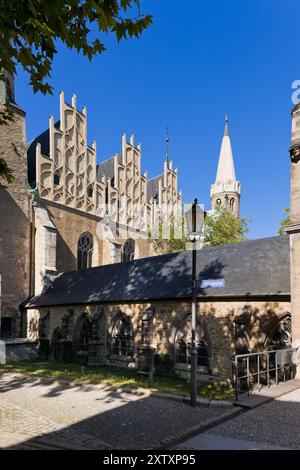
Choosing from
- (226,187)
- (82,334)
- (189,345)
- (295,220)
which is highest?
(226,187)

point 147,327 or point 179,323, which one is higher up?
point 179,323

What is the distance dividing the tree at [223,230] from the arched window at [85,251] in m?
12.8

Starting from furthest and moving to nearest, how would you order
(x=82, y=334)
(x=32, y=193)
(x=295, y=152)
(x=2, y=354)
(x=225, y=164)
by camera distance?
(x=225, y=164) < (x=32, y=193) < (x=82, y=334) < (x=2, y=354) < (x=295, y=152)

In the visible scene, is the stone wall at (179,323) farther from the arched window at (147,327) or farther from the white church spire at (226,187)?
the white church spire at (226,187)

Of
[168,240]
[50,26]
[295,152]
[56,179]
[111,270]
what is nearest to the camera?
[50,26]

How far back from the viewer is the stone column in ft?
40.5

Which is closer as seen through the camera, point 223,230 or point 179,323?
point 179,323

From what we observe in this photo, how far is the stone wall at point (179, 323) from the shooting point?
1452 cm

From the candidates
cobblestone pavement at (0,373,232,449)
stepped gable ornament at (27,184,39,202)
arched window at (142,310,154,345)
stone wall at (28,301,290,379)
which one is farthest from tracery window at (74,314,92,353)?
cobblestone pavement at (0,373,232,449)

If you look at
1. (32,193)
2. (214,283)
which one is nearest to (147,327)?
(214,283)

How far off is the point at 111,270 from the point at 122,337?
17.2 ft

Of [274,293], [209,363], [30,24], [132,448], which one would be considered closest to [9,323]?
[209,363]

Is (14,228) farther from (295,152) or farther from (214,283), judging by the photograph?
(295,152)

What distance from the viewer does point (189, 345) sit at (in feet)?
55.3
